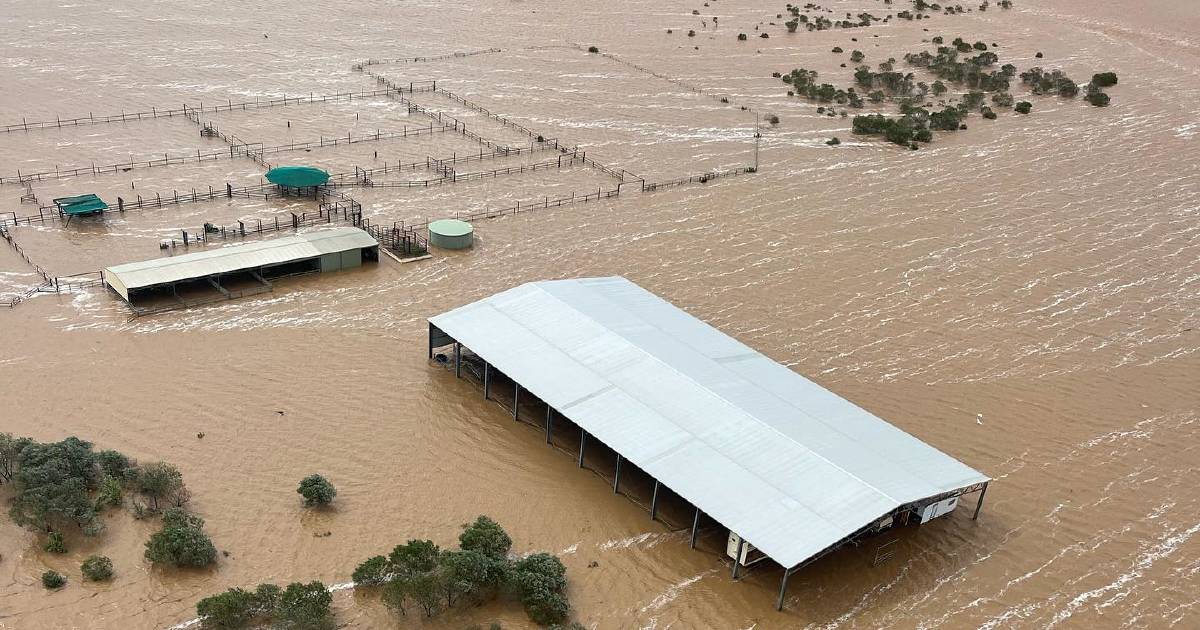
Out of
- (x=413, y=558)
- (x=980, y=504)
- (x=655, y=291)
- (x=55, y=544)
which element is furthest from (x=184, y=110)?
(x=980, y=504)

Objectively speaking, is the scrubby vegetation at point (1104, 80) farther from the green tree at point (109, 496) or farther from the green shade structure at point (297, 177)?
the green tree at point (109, 496)

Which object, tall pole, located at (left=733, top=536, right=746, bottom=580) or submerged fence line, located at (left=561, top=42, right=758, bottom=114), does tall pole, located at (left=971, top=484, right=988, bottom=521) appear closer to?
tall pole, located at (left=733, top=536, right=746, bottom=580)

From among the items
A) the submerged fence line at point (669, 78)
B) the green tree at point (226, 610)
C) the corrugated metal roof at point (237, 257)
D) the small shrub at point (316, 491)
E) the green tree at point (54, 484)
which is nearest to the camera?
the green tree at point (226, 610)

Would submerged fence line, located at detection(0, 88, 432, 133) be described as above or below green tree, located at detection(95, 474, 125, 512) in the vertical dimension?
above

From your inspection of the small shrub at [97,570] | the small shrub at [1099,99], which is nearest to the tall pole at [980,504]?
the small shrub at [97,570]

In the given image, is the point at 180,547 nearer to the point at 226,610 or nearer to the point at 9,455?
the point at 226,610

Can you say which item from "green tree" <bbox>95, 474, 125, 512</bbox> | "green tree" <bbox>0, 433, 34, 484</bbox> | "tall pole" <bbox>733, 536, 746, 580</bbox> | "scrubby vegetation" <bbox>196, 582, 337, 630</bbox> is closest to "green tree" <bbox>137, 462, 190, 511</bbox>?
"green tree" <bbox>95, 474, 125, 512</bbox>
